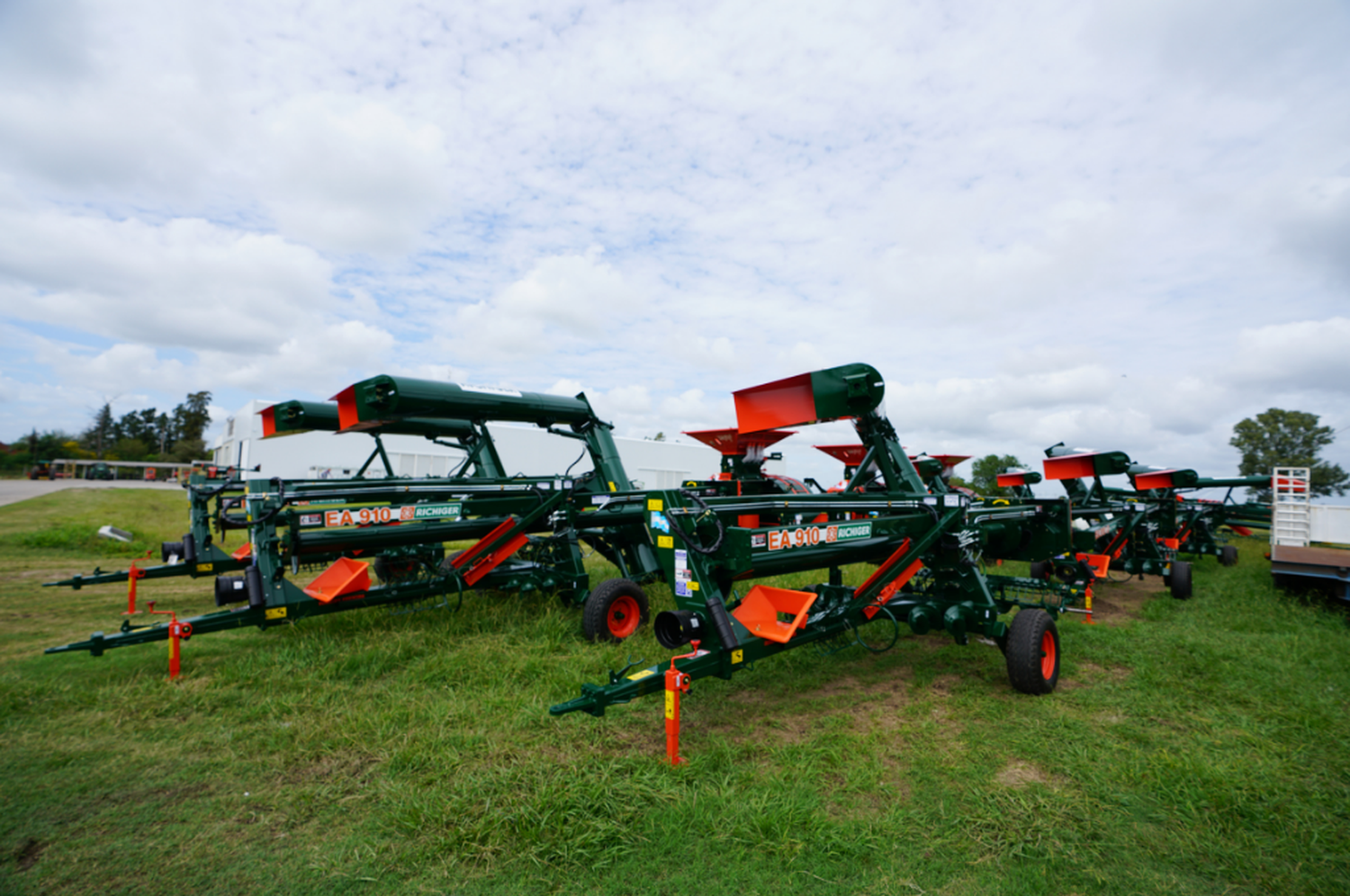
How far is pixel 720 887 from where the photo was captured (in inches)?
112

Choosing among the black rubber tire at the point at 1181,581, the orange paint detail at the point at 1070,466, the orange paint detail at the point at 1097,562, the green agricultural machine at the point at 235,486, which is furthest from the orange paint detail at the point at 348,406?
the black rubber tire at the point at 1181,581

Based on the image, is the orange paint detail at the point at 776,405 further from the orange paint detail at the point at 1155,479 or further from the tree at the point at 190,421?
the tree at the point at 190,421

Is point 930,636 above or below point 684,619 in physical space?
below

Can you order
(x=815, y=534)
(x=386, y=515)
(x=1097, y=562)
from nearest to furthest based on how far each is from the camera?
1. (x=815, y=534)
2. (x=386, y=515)
3. (x=1097, y=562)

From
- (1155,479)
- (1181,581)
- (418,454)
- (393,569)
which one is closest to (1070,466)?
(1181,581)

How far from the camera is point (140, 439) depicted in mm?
82250

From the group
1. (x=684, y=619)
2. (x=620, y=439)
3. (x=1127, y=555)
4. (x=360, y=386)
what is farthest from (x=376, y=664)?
(x=620, y=439)

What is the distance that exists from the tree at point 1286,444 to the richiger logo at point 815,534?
39.3m

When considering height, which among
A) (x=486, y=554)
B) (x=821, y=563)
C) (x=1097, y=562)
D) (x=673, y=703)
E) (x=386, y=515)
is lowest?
(x=1097, y=562)

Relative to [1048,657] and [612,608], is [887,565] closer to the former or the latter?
[1048,657]

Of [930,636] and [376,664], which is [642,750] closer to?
[376,664]

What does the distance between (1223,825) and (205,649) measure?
8316mm

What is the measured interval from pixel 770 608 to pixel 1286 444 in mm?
43266

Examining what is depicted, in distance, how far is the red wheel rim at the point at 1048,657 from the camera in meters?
5.57
